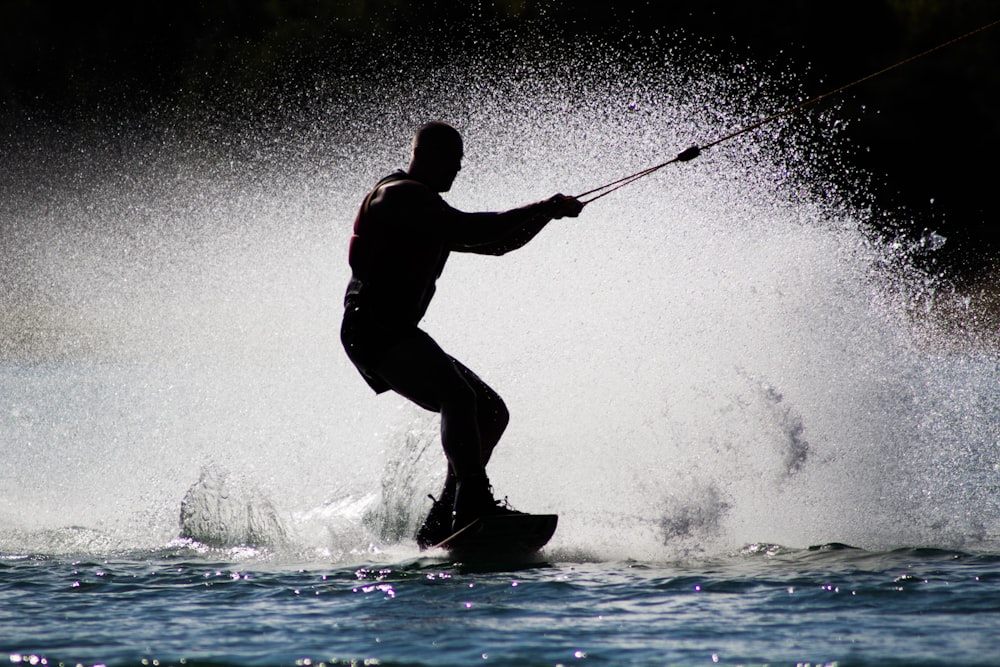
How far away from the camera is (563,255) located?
32.7ft

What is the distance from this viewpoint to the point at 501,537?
4965mm

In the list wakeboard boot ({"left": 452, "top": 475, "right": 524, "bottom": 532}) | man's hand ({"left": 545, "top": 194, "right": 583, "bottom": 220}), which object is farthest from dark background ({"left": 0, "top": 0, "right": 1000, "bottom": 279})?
wakeboard boot ({"left": 452, "top": 475, "right": 524, "bottom": 532})

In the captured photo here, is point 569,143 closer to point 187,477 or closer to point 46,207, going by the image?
point 187,477

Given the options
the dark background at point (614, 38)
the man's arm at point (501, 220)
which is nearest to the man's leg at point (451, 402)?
the man's arm at point (501, 220)

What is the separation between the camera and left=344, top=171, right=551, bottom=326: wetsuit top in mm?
4934

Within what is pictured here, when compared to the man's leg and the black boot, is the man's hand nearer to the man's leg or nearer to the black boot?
the man's leg

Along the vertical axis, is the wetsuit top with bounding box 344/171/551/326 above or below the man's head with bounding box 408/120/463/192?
below

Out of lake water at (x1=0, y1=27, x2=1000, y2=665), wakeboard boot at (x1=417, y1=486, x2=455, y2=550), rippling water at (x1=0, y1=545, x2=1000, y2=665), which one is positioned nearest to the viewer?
rippling water at (x1=0, y1=545, x2=1000, y2=665)

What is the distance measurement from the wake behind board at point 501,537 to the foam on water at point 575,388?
37 cm

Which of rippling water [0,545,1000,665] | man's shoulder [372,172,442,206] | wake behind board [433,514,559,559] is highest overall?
man's shoulder [372,172,442,206]

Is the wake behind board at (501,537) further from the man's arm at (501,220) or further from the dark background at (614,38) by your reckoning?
the dark background at (614,38)

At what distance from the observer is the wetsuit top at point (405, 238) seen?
4.93 m

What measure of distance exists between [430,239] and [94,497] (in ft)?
11.6

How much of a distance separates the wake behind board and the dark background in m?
23.8
